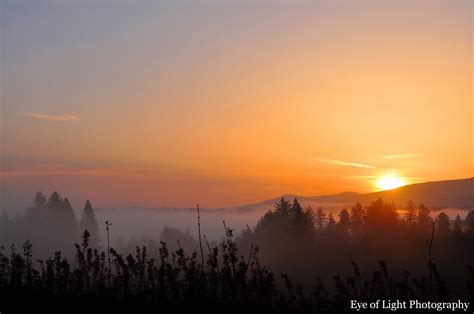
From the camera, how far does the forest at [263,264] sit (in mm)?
7449

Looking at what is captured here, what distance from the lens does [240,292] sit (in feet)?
24.3

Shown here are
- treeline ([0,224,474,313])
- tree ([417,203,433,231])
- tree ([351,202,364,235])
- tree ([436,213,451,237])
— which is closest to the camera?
treeline ([0,224,474,313])

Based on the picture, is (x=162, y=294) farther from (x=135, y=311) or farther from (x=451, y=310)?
(x=451, y=310)

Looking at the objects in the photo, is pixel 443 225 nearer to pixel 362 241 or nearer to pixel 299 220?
pixel 362 241

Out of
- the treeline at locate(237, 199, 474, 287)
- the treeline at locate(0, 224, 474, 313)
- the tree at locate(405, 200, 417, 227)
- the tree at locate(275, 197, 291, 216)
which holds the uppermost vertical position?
the treeline at locate(0, 224, 474, 313)

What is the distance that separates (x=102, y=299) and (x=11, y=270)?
2653mm

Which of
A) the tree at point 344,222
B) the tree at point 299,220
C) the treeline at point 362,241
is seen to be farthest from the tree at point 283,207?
the tree at point 344,222

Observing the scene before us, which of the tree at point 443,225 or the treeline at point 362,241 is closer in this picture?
the treeline at point 362,241

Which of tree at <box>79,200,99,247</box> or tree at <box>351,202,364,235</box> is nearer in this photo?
tree at <box>351,202,364,235</box>

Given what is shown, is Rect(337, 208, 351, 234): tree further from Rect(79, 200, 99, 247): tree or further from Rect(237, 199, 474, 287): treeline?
Rect(79, 200, 99, 247): tree

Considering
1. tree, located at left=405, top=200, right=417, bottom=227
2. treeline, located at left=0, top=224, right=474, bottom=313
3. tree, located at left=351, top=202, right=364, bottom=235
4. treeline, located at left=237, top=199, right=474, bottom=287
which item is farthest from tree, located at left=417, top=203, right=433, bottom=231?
treeline, located at left=0, top=224, right=474, bottom=313

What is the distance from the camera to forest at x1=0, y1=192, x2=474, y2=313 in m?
7.45

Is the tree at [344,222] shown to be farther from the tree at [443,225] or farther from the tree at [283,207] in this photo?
the tree at [443,225]

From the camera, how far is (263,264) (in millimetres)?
63250
